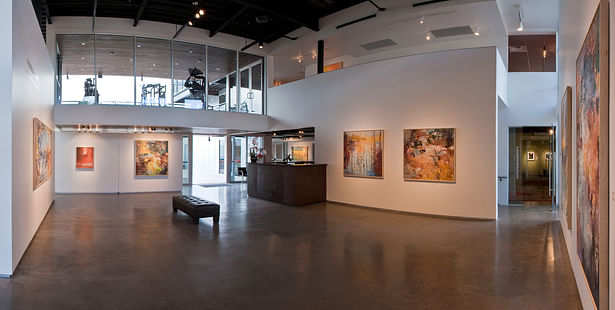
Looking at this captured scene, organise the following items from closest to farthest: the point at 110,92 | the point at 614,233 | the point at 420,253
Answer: the point at 614,233
the point at 420,253
the point at 110,92

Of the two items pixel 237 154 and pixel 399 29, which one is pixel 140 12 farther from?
pixel 237 154

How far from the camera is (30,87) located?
6.16m

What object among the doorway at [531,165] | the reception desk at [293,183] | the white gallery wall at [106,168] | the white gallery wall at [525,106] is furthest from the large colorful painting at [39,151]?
the doorway at [531,165]

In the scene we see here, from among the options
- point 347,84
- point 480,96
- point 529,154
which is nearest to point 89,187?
point 347,84

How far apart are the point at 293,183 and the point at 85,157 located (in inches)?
358

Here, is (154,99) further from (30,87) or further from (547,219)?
(547,219)

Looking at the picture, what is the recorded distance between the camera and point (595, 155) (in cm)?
286

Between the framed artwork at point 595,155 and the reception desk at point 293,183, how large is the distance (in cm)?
819

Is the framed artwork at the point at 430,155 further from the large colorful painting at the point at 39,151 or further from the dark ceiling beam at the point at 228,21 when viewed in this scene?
the large colorful painting at the point at 39,151

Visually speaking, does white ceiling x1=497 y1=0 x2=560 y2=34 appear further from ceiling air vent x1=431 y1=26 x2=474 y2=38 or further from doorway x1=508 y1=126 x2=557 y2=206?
doorway x1=508 y1=126 x2=557 y2=206

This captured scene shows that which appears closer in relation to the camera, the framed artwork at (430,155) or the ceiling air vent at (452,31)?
the framed artwork at (430,155)

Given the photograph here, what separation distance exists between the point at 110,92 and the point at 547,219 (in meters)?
14.4

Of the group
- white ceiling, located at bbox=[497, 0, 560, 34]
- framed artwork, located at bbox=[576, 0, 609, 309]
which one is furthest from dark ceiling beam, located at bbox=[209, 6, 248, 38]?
framed artwork, located at bbox=[576, 0, 609, 309]

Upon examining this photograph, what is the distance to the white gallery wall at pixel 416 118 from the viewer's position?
338 inches
